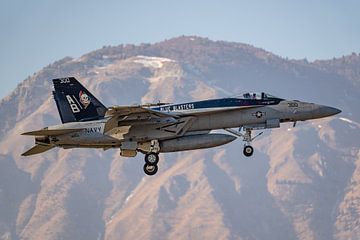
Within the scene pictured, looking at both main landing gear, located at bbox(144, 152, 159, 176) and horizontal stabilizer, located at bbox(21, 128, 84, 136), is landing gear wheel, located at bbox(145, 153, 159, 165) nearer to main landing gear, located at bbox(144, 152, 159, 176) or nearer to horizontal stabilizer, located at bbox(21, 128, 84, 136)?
main landing gear, located at bbox(144, 152, 159, 176)

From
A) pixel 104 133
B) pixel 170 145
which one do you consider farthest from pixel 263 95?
pixel 104 133

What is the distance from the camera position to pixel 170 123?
53000mm

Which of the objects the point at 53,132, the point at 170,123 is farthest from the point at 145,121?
the point at 53,132

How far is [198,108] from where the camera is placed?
5334cm

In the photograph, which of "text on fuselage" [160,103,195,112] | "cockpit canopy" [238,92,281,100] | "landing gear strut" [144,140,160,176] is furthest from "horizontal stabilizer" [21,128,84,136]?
"cockpit canopy" [238,92,281,100]

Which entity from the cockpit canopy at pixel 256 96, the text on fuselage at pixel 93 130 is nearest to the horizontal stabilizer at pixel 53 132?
the text on fuselage at pixel 93 130

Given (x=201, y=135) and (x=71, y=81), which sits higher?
(x=71, y=81)

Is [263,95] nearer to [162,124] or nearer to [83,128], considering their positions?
[162,124]

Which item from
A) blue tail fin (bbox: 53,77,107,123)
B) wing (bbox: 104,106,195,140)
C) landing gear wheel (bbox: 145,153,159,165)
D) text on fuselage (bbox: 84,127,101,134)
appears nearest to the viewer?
wing (bbox: 104,106,195,140)

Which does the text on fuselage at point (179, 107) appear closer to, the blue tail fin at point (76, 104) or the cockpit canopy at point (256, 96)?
the cockpit canopy at point (256, 96)

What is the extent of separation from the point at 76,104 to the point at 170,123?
5832mm

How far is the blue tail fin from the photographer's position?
2138 inches

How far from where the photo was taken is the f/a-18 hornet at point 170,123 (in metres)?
53.2

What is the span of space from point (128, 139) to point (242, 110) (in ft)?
22.5
